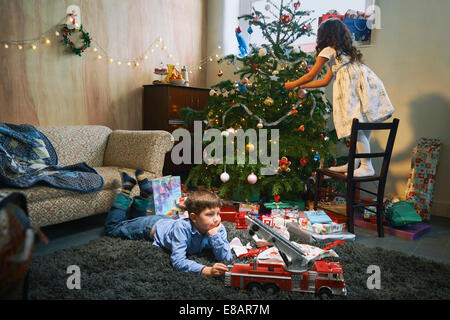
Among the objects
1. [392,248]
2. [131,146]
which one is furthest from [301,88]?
[131,146]

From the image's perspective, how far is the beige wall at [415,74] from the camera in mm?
3031

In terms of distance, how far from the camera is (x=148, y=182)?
2383 millimetres

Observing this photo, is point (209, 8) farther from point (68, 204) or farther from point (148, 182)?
point (68, 204)

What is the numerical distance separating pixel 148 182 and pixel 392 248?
5.74 feet

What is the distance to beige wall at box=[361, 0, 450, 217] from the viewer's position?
3031 mm

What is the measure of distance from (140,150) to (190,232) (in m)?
1.17

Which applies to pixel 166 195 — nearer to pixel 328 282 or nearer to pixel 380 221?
pixel 328 282

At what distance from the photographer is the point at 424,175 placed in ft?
9.65

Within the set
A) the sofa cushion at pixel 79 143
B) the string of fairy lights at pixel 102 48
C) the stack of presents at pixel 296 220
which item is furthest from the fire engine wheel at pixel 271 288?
the string of fairy lights at pixel 102 48

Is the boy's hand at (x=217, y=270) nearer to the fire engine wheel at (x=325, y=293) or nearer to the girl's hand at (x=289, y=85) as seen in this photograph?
the fire engine wheel at (x=325, y=293)

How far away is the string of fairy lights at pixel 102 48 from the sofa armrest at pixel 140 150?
1.02m

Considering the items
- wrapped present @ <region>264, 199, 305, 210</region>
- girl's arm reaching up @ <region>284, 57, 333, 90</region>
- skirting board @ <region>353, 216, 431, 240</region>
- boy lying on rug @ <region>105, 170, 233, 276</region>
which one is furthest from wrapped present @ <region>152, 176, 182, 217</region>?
skirting board @ <region>353, 216, 431, 240</region>

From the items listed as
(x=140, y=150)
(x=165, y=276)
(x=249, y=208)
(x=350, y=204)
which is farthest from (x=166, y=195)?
(x=350, y=204)

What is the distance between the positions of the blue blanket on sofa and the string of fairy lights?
0.81 m
